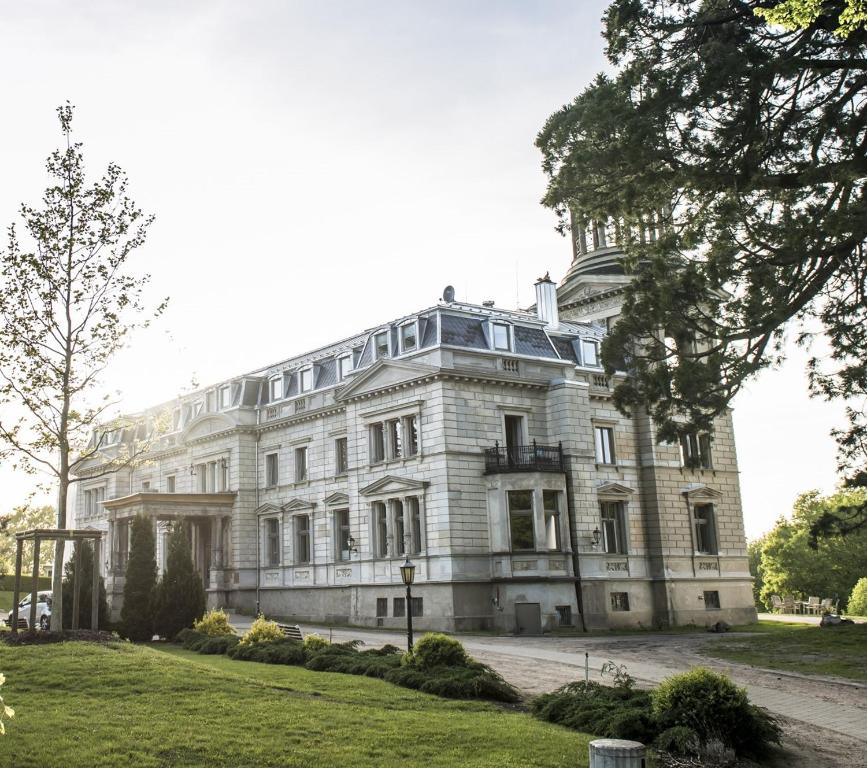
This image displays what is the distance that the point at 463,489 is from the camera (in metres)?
36.1

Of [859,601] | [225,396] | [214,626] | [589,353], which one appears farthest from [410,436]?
[859,601]

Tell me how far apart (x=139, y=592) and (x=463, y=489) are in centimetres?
1293

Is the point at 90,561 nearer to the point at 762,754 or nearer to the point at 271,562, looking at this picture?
the point at 271,562

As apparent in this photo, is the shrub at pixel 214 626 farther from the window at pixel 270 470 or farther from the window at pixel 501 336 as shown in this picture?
the window at pixel 270 470

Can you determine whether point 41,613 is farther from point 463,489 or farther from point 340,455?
point 463,489

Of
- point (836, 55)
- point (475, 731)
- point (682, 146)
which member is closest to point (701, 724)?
point (475, 731)

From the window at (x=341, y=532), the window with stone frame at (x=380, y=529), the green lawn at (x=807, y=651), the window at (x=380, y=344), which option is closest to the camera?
the green lawn at (x=807, y=651)

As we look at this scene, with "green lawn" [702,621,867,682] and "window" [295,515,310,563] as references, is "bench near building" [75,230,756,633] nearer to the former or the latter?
"window" [295,515,310,563]

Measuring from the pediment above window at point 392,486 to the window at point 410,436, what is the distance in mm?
1174

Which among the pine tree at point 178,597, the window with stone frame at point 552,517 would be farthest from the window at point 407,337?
the pine tree at point 178,597

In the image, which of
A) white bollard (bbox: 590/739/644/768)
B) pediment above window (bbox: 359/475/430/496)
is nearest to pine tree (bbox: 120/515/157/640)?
pediment above window (bbox: 359/475/430/496)

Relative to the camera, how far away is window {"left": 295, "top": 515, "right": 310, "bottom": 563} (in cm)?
4372

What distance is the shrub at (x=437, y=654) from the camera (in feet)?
63.8

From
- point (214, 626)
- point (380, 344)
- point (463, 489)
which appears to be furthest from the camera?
point (380, 344)
